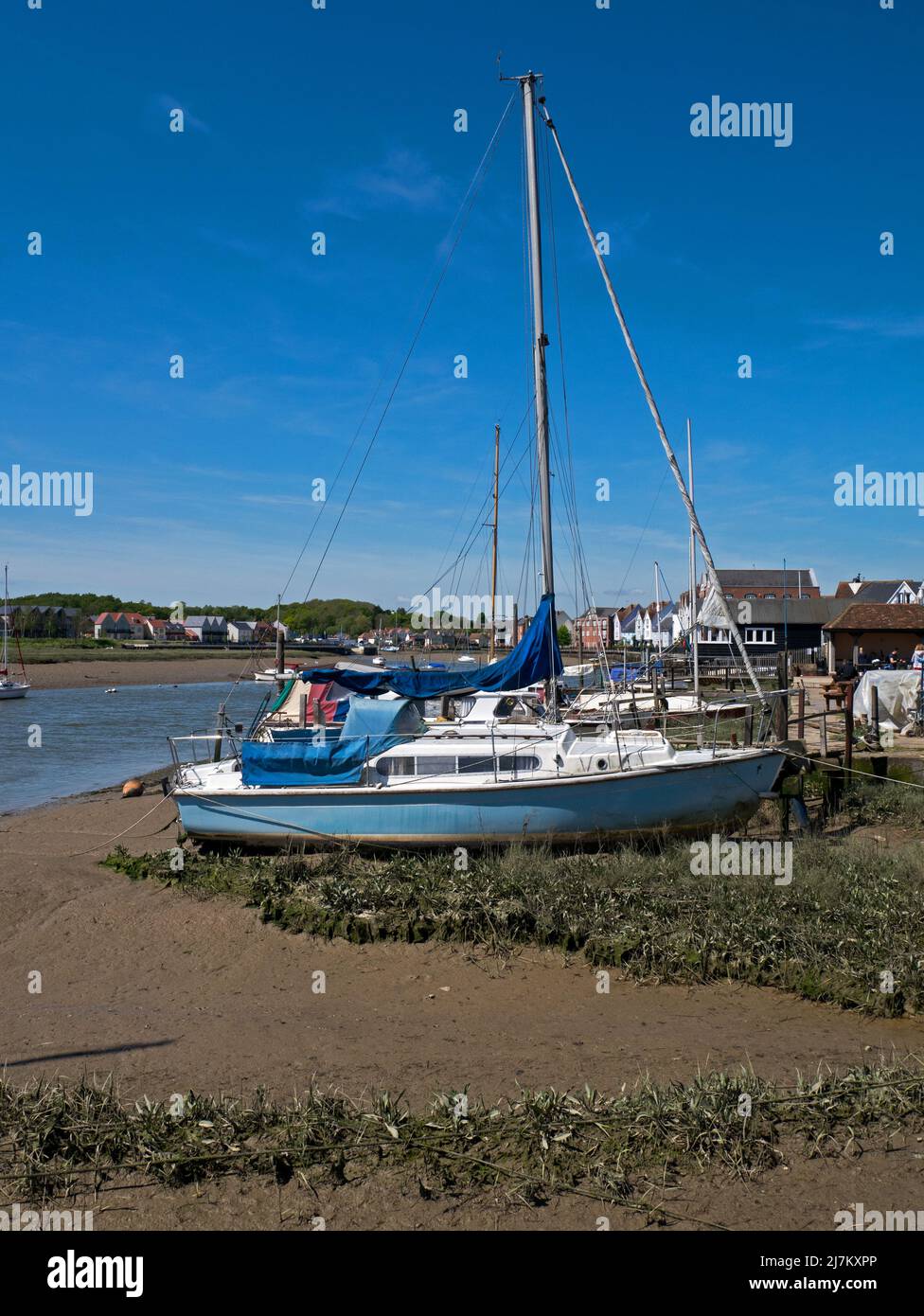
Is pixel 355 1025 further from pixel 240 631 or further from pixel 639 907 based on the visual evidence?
pixel 240 631

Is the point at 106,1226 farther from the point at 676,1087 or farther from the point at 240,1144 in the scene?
the point at 676,1087

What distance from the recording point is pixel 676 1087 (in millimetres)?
6719

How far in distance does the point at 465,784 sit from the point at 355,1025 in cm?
600

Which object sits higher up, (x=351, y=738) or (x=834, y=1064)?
(x=351, y=738)

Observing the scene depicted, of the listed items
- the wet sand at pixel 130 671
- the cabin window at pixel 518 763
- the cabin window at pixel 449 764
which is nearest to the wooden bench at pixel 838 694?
the cabin window at pixel 518 763

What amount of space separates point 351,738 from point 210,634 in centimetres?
16354

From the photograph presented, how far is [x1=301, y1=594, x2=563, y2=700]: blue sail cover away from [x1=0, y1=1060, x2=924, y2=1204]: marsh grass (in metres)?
9.59

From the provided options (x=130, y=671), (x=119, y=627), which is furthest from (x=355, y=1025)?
(x=119, y=627)

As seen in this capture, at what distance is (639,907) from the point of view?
1110 cm

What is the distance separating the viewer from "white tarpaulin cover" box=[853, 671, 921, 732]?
2519cm

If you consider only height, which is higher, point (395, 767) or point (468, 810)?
point (395, 767)

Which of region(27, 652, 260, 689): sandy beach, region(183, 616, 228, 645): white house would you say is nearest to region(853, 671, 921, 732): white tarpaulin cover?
region(27, 652, 260, 689): sandy beach
